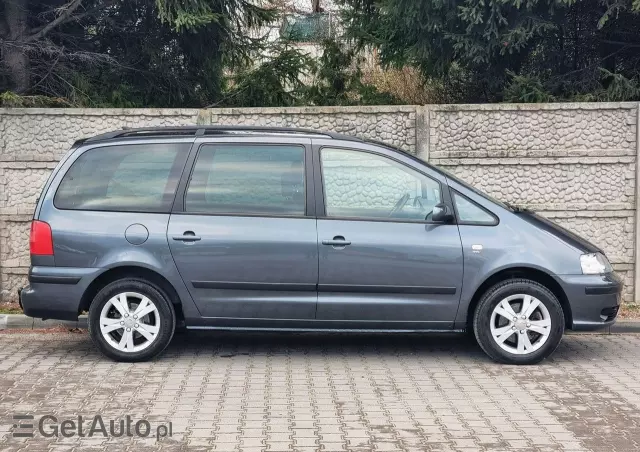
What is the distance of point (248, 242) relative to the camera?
7.78 meters

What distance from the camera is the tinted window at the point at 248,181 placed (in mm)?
7930

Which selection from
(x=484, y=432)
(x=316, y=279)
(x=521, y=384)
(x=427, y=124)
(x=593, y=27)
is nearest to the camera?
(x=484, y=432)

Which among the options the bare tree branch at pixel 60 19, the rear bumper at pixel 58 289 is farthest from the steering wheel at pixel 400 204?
the bare tree branch at pixel 60 19

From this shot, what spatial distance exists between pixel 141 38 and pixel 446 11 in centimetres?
374

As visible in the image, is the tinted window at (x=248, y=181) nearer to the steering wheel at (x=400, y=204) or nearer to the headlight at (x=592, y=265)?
the steering wheel at (x=400, y=204)

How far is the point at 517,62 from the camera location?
11.6 m

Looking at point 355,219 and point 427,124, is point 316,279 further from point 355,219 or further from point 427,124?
point 427,124

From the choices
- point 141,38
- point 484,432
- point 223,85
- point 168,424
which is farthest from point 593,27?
point 168,424

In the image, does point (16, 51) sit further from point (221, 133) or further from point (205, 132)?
point (221, 133)

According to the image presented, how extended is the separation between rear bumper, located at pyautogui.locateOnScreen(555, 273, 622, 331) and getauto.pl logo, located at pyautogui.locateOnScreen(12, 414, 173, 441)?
11.6 ft

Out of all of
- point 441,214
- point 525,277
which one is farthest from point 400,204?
point 525,277

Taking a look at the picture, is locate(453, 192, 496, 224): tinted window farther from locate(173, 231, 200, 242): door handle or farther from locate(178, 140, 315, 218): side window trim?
locate(173, 231, 200, 242): door handle

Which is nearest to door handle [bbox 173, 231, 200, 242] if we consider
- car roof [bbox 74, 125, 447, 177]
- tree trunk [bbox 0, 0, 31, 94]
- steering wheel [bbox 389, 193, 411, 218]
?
car roof [bbox 74, 125, 447, 177]

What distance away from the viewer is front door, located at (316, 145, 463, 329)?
7770 mm
